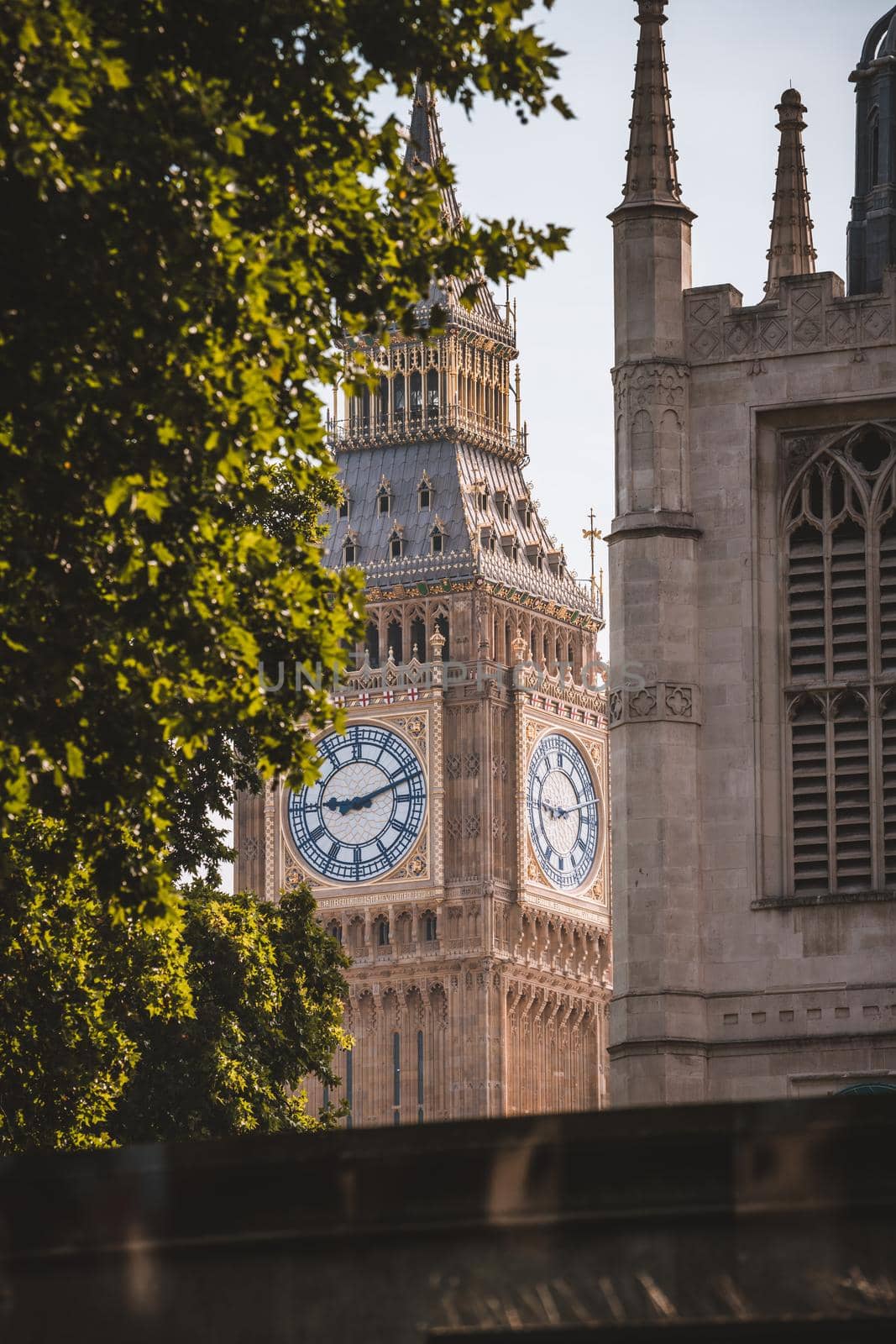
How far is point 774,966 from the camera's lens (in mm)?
37688

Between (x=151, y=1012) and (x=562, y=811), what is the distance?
7568 centimetres

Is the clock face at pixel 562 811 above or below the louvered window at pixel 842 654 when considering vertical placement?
above

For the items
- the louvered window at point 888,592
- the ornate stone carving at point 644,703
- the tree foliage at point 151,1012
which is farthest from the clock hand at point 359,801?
the louvered window at point 888,592

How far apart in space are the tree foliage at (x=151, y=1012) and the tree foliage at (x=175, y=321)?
16.3ft

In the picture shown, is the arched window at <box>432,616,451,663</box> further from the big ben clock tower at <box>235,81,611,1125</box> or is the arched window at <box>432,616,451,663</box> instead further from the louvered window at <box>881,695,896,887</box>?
the louvered window at <box>881,695,896,887</box>

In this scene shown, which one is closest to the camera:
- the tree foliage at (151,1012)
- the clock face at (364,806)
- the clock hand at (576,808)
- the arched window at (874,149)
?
the tree foliage at (151,1012)

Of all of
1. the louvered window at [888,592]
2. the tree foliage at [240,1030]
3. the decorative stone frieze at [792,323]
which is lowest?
the tree foliage at [240,1030]

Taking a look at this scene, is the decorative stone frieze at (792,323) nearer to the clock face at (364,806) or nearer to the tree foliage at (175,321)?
the tree foliage at (175,321)

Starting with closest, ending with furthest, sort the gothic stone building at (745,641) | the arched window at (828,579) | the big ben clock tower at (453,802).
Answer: the gothic stone building at (745,641), the arched window at (828,579), the big ben clock tower at (453,802)

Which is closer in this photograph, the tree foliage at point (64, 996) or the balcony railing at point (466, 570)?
the tree foliage at point (64, 996)

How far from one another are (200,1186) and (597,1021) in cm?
9779

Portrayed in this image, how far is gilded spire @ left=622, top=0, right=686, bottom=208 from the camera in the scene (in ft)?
132

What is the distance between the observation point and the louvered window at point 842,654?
3853cm

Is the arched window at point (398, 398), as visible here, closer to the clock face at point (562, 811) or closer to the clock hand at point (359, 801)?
the clock face at point (562, 811)
